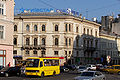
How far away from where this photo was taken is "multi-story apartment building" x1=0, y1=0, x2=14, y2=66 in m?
44.7

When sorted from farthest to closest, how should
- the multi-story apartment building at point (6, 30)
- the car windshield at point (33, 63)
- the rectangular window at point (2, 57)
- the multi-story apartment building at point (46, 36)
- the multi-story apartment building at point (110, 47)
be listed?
the multi-story apartment building at point (110, 47)
the multi-story apartment building at point (46, 36)
the multi-story apartment building at point (6, 30)
the rectangular window at point (2, 57)
the car windshield at point (33, 63)

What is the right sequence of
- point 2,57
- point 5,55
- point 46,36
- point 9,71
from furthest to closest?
point 46,36 < point 5,55 < point 2,57 < point 9,71

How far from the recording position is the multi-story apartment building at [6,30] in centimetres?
4469

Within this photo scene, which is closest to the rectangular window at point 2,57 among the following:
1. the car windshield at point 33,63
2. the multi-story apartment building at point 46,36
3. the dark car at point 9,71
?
the dark car at point 9,71

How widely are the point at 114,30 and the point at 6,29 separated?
229 feet

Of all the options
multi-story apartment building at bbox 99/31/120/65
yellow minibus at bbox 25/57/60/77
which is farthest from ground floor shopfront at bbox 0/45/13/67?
multi-story apartment building at bbox 99/31/120/65

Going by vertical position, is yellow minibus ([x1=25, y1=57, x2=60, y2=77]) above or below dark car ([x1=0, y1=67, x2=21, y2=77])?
above

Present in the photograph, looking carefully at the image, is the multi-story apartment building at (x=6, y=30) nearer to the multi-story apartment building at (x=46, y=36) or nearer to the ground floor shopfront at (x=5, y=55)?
the ground floor shopfront at (x=5, y=55)

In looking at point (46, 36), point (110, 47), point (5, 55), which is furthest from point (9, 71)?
point (110, 47)

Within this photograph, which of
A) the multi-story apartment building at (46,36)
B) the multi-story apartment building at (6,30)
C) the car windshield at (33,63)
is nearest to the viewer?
the car windshield at (33,63)

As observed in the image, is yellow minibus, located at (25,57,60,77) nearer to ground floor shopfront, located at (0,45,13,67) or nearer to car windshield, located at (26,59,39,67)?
car windshield, located at (26,59,39,67)

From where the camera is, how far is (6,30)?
45875 millimetres

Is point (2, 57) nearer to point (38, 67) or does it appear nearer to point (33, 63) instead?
point (33, 63)

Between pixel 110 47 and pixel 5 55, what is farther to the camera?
pixel 110 47
